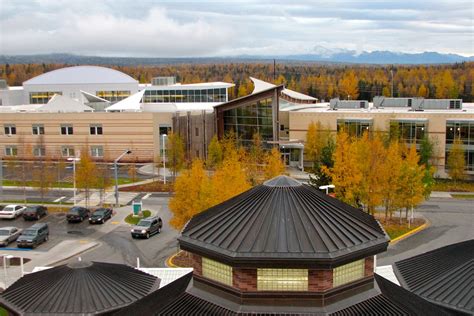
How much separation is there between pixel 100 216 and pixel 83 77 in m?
62.7

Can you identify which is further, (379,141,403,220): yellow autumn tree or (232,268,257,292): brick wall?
(379,141,403,220): yellow autumn tree

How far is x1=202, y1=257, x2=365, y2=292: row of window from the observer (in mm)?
15367

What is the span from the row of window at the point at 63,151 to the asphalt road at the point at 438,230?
3678 centimetres

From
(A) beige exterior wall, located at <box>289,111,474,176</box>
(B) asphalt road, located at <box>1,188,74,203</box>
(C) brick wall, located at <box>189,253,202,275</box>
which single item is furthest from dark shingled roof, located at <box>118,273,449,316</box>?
(A) beige exterior wall, located at <box>289,111,474,176</box>

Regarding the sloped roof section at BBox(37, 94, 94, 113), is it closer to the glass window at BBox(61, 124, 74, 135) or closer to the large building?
the large building

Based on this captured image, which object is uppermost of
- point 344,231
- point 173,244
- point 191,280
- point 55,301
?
point 344,231

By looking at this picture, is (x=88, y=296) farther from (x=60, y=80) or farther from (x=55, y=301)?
(x=60, y=80)

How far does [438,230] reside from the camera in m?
38.7

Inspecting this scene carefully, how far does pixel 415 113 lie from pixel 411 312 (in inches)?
1772

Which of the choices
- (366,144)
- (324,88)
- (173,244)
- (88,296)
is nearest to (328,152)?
(366,144)

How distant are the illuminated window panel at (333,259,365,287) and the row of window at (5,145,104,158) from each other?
54262mm

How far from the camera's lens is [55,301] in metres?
19.6

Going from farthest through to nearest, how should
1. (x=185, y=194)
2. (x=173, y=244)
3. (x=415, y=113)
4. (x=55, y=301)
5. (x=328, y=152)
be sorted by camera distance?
(x=415, y=113), (x=328, y=152), (x=173, y=244), (x=185, y=194), (x=55, y=301)

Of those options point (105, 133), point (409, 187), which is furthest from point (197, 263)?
point (105, 133)
